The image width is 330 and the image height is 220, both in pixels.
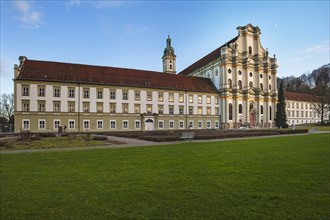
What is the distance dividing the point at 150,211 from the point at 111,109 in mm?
40080

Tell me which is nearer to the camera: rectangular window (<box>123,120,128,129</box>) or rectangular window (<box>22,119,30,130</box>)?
rectangular window (<box>22,119,30,130</box>)

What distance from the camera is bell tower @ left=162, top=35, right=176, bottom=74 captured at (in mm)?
78312

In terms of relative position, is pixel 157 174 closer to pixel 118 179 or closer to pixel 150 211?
pixel 118 179

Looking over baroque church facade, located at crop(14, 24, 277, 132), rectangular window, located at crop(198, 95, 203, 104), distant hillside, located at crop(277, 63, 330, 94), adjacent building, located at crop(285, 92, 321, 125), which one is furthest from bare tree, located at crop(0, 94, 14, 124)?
distant hillside, located at crop(277, 63, 330, 94)

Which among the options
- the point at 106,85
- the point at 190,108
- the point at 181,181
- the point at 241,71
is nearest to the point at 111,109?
the point at 106,85

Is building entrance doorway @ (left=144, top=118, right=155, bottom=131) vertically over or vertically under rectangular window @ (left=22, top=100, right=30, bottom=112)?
under

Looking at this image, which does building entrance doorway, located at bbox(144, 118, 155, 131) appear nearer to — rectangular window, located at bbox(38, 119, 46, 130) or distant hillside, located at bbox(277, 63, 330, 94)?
rectangular window, located at bbox(38, 119, 46, 130)

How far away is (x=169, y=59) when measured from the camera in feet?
258

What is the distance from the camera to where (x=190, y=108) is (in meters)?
50.7

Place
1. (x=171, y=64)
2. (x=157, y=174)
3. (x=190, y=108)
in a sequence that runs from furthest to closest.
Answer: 1. (x=171, y=64)
2. (x=190, y=108)
3. (x=157, y=174)

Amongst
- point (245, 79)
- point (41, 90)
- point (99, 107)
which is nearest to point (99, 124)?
point (99, 107)

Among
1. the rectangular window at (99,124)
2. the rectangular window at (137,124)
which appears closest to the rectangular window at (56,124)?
the rectangular window at (99,124)

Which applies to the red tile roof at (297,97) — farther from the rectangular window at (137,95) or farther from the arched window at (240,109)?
the rectangular window at (137,95)

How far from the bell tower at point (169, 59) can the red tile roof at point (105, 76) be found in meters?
24.4
